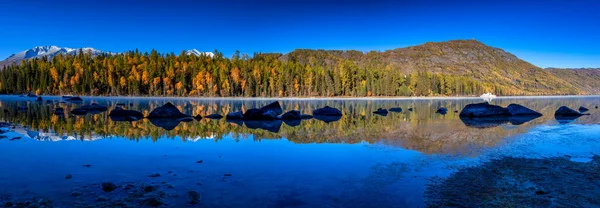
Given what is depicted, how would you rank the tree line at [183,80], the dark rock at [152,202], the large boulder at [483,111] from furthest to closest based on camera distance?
the tree line at [183,80], the large boulder at [483,111], the dark rock at [152,202]

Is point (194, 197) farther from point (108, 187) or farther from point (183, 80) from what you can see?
point (183, 80)

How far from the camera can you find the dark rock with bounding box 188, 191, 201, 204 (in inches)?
250

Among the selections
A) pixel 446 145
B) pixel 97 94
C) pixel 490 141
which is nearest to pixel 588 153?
pixel 490 141

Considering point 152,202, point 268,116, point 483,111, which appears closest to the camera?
point 152,202

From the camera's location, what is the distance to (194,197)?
256 inches

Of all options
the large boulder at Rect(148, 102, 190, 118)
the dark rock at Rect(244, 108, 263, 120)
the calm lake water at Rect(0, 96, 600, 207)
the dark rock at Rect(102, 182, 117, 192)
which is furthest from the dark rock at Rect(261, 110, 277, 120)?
the dark rock at Rect(102, 182, 117, 192)

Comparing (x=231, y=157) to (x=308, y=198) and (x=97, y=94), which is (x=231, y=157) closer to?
(x=308, y=198)

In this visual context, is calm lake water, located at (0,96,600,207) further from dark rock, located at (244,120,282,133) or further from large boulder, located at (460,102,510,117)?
large boulder, located at (460,102,510,117)

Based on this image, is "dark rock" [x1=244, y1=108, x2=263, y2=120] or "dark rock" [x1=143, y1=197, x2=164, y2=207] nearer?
"dark rock" [x1=143, y1=197, x2=164, y2=207]

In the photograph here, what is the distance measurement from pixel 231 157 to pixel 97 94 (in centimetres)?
12592

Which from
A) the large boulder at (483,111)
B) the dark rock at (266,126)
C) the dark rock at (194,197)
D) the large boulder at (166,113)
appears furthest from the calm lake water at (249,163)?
the large boulder at (483,111)

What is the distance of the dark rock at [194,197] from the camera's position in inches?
250

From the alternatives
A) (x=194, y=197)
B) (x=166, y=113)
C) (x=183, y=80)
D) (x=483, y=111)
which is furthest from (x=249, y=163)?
(x=183, y=80)

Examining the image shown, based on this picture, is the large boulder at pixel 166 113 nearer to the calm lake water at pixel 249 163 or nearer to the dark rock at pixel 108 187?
the calm lake water at pixel 249 163
